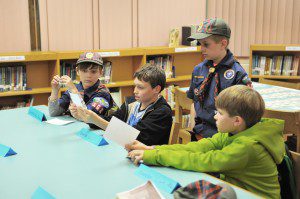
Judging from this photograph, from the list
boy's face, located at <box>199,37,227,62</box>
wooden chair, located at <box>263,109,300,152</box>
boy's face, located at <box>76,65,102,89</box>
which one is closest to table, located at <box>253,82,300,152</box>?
wooden chair, located at <box>263,109,300,152</box>

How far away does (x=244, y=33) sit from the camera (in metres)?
5.73

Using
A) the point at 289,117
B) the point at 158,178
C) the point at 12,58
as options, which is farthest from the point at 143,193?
the point at 12,58

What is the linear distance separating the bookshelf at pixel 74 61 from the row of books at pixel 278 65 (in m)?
0.95

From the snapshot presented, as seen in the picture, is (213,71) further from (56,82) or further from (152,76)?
(56,82)

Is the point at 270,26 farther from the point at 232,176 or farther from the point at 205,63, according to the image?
the point at 232,176

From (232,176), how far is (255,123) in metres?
0.26

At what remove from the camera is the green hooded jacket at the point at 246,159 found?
1534 millimetres

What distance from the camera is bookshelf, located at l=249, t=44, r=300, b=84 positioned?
5.36 m

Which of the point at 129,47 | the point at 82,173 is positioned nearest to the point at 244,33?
the point at 129,47

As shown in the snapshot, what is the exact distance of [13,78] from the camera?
3.98m

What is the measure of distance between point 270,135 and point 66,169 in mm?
905

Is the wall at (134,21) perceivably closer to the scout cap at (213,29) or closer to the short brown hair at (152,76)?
the short brown hair at (152,76)

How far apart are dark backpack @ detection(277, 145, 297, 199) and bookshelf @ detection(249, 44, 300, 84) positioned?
379 centimetres

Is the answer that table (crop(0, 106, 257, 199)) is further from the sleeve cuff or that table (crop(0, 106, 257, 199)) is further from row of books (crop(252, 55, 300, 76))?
row of books (crop(252, 55, 300, 76))
